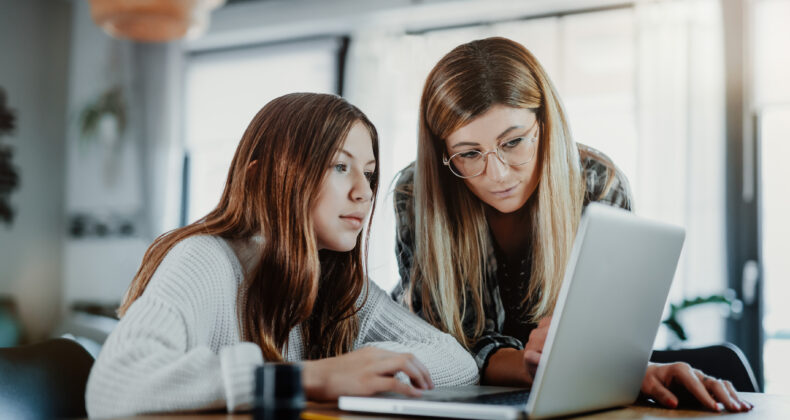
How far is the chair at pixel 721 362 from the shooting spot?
4.43 ft

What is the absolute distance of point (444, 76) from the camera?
60.4 inches

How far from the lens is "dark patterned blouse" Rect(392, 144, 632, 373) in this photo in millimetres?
1559

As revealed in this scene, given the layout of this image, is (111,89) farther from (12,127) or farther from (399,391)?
(399,391)

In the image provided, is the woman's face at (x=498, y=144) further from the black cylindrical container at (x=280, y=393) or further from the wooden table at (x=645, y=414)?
the black cylindrical container at (x=280, y=393)

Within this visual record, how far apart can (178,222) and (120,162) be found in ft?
1.73

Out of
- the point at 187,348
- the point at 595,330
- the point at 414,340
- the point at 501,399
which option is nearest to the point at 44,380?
the point at 187,348

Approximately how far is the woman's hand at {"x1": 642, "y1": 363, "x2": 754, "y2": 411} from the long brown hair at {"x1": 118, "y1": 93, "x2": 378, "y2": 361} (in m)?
0.51

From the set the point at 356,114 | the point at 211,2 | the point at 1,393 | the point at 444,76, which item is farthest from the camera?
the point at 211,2

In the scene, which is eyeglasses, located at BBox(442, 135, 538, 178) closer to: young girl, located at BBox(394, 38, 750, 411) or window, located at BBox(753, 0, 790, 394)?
young girl, located at BBox(394, 38, 750, 411)

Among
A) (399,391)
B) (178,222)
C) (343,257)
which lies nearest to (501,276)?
(343,257)

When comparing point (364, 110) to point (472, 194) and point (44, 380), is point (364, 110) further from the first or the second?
point (44, 380)

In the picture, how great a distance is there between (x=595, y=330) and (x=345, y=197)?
550 mm

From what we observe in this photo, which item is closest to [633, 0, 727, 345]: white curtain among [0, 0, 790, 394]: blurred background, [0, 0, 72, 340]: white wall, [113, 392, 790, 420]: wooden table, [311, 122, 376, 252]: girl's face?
[0, 0, 790, 394]: blurred background

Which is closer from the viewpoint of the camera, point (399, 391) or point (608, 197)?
point (399, 391)
